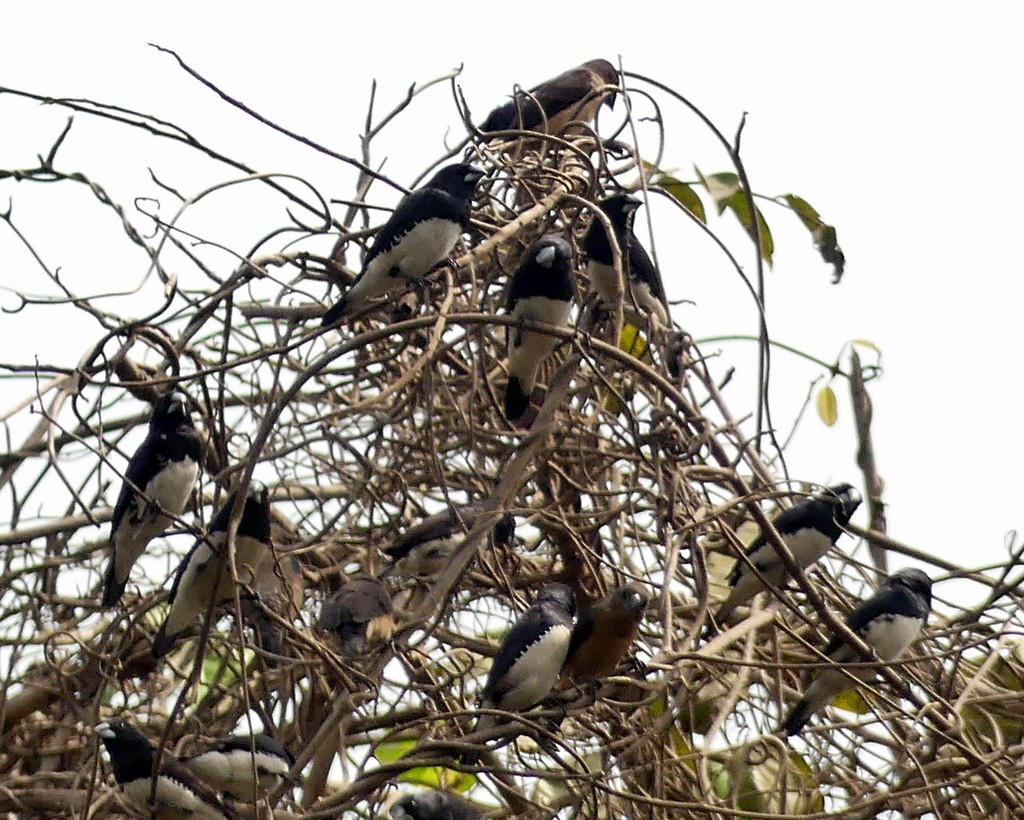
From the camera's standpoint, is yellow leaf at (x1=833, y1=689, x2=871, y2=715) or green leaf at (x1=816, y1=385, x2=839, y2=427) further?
green leaf at (x1=816, y1=385, x2=839, y2=427)

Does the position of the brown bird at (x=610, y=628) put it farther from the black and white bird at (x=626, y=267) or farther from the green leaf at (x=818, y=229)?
the green leaf at (x=818, y=229)

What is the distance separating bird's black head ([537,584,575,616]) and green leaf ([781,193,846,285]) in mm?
1298

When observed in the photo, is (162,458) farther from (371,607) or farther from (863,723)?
(863,723)

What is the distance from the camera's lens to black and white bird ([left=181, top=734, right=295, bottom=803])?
3.46 metres

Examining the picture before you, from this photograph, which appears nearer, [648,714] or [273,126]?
[273,126]

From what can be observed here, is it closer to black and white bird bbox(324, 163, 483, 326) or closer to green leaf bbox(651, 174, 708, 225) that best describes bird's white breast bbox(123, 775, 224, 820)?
black and white bird bbox(324, 163, 483, 326)

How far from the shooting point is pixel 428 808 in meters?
3.54

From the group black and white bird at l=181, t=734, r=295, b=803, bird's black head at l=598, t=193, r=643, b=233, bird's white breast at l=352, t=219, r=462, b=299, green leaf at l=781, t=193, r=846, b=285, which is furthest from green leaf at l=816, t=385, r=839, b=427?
black and white bird at l=181, t=734, r=295, b=803

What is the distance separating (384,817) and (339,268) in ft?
4.37

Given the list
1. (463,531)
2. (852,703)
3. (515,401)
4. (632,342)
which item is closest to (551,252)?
(515,401)

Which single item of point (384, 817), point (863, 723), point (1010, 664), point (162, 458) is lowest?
point (384, 817)

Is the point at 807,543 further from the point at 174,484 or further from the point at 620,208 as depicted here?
the point at 174,484

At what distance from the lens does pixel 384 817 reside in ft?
11.3

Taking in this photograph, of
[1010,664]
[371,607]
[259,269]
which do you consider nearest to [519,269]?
[259,269]
